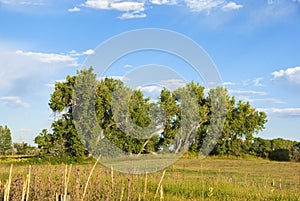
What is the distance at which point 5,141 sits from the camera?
157 ft

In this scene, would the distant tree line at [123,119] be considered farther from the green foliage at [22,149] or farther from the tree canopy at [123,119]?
the green foliage at [22,149]

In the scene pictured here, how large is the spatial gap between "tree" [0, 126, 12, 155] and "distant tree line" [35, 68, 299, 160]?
37.8 ft

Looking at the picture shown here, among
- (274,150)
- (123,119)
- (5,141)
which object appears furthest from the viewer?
(5,141)

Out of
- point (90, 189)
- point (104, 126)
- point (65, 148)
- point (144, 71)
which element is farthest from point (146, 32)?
point (65, 148)

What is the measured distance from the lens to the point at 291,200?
31.7ft

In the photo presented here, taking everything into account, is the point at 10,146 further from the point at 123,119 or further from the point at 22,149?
the point at 123,119

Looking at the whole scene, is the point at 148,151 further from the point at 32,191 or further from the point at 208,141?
the point at 32,191

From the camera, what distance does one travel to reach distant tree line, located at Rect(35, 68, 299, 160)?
1161 inches

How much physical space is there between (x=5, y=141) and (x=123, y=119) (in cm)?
2323

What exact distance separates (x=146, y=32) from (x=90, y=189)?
6718 mm

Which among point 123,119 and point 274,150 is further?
point 274,150

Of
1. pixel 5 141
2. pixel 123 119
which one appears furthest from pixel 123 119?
pixel 5 141

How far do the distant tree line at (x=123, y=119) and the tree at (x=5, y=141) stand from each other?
11.5m

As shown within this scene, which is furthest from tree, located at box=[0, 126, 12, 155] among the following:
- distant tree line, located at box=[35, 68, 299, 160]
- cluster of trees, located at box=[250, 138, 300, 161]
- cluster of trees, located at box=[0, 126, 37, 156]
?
cluster of trees, located at box=[250, 138, 300, 161]
